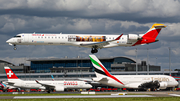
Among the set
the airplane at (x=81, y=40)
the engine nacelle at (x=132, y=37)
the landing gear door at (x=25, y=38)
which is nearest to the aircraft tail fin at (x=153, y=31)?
the airplane at (x=81, y=40)

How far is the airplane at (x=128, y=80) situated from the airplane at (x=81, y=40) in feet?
64.3

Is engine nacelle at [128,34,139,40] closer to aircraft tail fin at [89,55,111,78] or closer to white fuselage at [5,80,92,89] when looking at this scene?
aircraft tail fin at [89,55,111,78]

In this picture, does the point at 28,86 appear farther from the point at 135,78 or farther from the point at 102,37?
the point at 102,37

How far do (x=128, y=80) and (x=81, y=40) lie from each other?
29.1m

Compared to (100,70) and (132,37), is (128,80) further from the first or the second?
(132,37)

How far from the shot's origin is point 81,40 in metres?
68.2

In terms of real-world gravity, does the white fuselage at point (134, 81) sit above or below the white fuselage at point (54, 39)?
below

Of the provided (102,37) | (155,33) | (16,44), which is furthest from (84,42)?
(155,33)

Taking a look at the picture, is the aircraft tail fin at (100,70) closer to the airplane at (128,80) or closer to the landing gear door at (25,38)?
the airplane at (128,80)

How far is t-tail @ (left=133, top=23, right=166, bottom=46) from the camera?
7331 centimetres

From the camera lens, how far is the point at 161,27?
75375mm

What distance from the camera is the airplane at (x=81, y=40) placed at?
66312 millimetres

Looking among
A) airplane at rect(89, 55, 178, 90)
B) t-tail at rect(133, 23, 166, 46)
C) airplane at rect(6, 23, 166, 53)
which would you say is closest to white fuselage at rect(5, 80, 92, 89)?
airplane at rect(89, 55, 178, 90)

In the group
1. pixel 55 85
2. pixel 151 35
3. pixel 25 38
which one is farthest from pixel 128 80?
pixel 25 38
